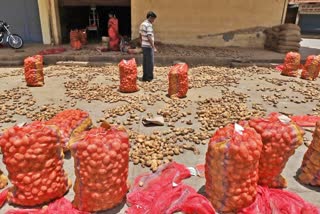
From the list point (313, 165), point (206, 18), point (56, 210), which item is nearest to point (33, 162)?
point (56, 210)

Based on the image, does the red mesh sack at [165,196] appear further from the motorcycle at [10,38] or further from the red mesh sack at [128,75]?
the motorcycle at [10,38]

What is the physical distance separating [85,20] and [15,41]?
5216 mm

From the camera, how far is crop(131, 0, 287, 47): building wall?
31.6 ft

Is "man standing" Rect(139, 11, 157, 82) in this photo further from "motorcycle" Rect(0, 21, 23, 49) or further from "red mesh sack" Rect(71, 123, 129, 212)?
"motorcycle" Rect(0, 21, 23, 49)

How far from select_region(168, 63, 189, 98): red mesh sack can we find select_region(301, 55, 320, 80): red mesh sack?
3.54 meters

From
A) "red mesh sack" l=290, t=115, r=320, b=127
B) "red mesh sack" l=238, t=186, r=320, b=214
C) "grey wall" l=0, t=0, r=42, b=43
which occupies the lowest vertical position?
"red mesh sack" l=238, t=186, r=320, b=214

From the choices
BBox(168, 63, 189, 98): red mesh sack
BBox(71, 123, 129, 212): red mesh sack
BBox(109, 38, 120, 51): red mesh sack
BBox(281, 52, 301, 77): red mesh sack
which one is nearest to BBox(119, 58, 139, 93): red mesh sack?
BBox(168, 63, 189, 98): red mesh sack

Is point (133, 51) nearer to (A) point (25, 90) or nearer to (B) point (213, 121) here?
(A) point (25, 90)

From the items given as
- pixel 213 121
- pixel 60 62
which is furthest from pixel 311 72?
pixel 60 62

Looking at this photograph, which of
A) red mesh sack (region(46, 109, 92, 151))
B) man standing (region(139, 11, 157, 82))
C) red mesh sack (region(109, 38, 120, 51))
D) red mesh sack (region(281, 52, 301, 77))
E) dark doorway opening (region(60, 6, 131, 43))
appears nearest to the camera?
red mesh sack (region(46, 109, 92, 151))

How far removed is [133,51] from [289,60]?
4.64 metres

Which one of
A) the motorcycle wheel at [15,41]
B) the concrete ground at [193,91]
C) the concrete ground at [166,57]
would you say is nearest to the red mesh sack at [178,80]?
the concrete ground at [193,91]

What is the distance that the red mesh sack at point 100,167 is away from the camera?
2.03 metres

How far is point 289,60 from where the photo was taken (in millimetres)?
6766
